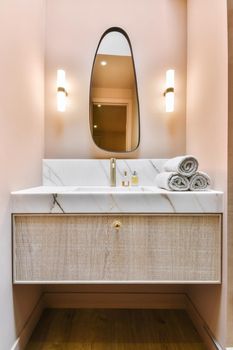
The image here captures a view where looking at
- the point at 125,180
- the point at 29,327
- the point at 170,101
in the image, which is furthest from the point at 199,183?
the point at 29,327

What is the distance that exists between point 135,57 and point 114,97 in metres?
Answer: 0.32

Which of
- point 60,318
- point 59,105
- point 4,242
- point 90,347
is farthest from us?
point 59,105

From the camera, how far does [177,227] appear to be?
1.07m

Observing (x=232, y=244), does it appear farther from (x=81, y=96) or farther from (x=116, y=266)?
(x=81, y=96)

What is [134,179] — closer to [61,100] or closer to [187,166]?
[187,166]

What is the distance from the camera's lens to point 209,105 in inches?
49.8

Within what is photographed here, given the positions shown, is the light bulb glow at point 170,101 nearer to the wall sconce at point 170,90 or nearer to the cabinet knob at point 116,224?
the wall sconce at point 170,90

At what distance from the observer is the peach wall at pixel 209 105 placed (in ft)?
3.56

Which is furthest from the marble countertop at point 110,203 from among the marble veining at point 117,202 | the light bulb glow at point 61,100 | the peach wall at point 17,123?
the light bulb glow at point 61,100

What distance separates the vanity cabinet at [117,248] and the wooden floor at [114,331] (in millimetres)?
451

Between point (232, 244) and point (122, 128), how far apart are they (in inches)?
38.7

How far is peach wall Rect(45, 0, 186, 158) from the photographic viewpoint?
1599mm

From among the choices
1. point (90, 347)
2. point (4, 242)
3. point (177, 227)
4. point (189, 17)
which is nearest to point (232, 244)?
point (177, 227)

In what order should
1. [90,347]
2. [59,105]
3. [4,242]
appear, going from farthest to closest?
[59,105] → [90,347] → [4,242]
